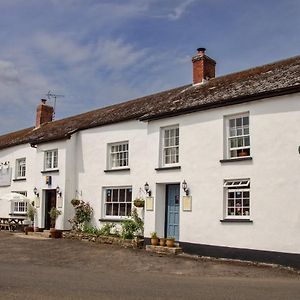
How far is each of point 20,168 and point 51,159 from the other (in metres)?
4.68

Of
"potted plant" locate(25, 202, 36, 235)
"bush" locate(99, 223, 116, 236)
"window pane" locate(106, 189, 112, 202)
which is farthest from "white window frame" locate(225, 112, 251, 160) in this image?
"potted plant" locate(25, 202, 36, 235)

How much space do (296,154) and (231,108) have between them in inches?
122

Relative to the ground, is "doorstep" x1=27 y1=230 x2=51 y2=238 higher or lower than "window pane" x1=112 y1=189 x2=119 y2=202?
lower

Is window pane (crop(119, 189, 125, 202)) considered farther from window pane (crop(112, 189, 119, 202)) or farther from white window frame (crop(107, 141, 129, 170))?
white window frame (crop(107, 141, 129, 170))

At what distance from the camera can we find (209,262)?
50.3 feet

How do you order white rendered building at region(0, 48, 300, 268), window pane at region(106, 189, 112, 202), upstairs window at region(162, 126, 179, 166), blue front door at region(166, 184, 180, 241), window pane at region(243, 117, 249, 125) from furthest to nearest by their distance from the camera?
window pane at region(106, 189, 112, 202), upstairs window at region(162, 126, 179, 166), blue front door at region(166, 184, 180, 241), window pane at region(243, 117, 249, 125), white rendered building at region(0, 48, 300, 268)

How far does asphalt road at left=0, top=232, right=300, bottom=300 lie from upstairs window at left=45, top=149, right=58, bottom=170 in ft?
22.2

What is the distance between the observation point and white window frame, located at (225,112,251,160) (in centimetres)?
1614

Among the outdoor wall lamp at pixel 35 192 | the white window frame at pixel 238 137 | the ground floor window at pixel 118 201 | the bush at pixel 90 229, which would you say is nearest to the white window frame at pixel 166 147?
the white window frame at pixel 238 137

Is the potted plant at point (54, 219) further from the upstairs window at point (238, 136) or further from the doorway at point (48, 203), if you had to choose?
the upstairs window at point (238, 136)

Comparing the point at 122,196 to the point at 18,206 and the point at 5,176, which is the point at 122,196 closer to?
the point at 18,206

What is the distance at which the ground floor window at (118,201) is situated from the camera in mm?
20781

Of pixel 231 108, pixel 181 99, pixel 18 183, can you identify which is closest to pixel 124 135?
pixel 181 99

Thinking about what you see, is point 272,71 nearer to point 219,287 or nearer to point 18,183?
point 219,287
